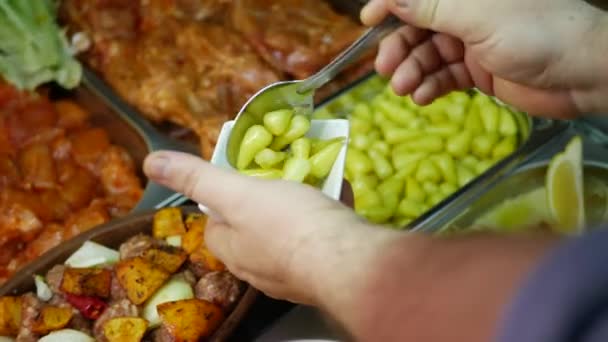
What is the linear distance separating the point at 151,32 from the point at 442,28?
1.29m

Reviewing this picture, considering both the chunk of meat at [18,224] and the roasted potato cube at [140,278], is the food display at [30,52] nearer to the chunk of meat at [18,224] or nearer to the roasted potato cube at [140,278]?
the chunk of meat at [18,224]

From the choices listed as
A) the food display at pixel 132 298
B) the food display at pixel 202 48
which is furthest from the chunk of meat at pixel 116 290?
the food display at pixel 202 48

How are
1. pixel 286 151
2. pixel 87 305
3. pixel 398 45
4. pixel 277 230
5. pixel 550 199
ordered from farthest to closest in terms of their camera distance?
pixel 550 199 < pixel 398 45 < pixel 87 305 < pixel 286 151 < pixel 277 230

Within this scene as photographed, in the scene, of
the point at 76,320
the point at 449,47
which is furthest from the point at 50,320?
the point at 449,47

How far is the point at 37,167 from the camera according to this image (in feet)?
7.00

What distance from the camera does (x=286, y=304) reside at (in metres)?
1.70

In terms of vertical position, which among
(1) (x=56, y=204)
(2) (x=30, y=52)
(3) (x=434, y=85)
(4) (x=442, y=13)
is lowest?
(1) (x=56, y=204)

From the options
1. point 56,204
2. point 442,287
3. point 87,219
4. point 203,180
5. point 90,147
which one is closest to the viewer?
point 442,287

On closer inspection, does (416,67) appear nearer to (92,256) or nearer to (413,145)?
(413,145)

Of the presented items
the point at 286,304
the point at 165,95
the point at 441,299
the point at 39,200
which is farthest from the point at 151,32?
the point at 441,299

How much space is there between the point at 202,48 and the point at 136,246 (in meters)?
0.94

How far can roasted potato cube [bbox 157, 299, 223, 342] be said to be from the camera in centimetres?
141

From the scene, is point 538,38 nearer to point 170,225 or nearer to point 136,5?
point 170,225

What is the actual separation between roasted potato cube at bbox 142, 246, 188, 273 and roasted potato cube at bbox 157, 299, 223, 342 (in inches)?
4.6
